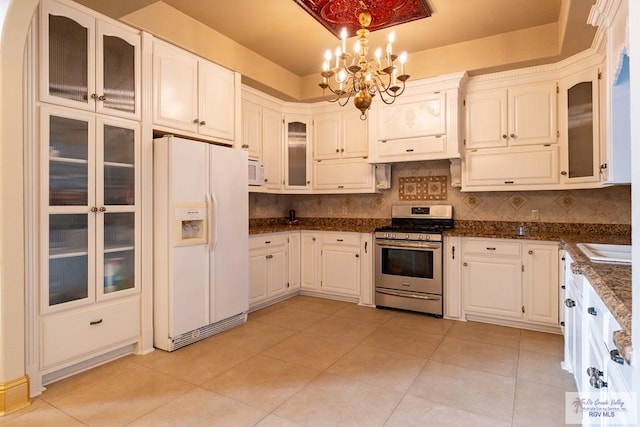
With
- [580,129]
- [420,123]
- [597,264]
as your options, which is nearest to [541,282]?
[580,129]

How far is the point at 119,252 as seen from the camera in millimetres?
2705

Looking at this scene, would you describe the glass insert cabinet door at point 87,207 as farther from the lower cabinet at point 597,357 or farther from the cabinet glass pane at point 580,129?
the cabinet glass pane at point 580,129

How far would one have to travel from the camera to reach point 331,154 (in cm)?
459

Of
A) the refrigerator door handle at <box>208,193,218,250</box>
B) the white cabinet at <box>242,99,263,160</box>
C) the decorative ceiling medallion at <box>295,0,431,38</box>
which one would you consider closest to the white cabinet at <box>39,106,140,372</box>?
the refrigerator door handle at <box>208,193,218,250</box>

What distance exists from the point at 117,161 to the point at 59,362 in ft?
4.64

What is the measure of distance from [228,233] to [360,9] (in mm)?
2204

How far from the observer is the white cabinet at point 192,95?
9.59ft

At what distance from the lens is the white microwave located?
3.98m

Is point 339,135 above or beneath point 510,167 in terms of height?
above

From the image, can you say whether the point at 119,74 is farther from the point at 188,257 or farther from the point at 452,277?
the point at 452,277

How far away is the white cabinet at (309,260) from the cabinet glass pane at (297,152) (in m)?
0.71

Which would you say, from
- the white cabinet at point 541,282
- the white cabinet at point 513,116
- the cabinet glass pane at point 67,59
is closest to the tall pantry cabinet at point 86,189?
the cabinet glass pane at point 67,59

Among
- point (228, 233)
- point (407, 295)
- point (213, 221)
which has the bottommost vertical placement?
point (407, 295)

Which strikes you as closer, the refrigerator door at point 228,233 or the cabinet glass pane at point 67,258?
the cabinet glass pane at point 67,258
